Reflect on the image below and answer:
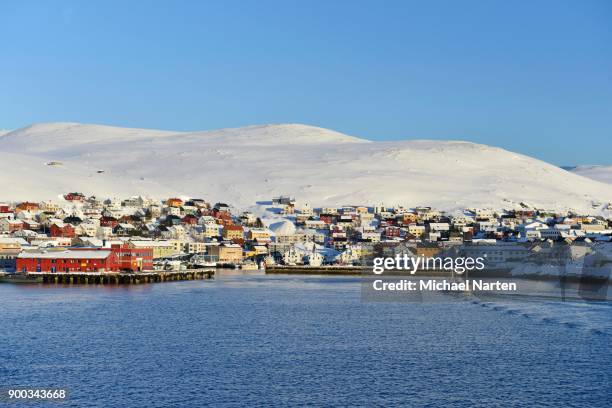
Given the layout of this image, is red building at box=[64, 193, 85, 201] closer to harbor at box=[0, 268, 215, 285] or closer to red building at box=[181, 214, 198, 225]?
red building at box=[181, 214, 198, 225]

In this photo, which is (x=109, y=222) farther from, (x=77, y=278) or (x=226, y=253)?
(x=77, y=278)

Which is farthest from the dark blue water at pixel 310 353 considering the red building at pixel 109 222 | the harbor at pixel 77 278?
the red building at pixel 109 222

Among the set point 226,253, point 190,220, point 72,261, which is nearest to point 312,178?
point 190,220

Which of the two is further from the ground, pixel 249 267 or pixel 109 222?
pixel 109 222

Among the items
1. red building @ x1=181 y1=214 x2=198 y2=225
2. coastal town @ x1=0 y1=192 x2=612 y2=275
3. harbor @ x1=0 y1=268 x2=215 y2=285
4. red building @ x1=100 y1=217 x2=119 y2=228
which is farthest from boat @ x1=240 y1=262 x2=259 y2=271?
harbor @ x1=0 y1=268 x2=215 y2=285

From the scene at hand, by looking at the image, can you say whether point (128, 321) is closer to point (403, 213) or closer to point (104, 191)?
point (403, 213)

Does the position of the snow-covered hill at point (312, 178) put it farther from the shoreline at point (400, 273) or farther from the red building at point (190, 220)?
the shoreline at point (400, 273)

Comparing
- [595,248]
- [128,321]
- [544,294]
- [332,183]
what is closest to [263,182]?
[332,183]

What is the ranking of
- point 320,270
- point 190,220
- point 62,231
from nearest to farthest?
point 320,270, point 62,231, point 190,220
